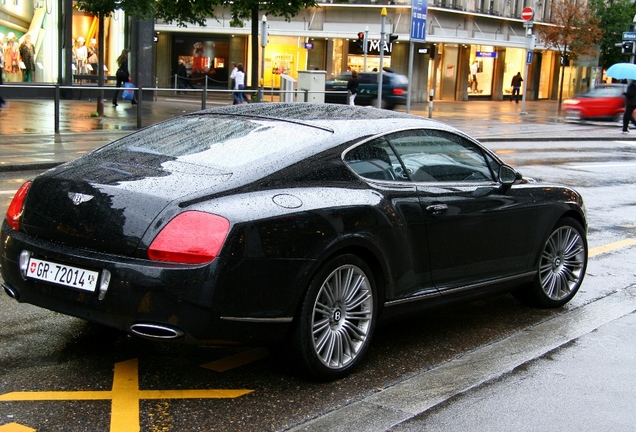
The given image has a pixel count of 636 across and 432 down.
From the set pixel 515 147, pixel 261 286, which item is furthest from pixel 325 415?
pixel 515 147

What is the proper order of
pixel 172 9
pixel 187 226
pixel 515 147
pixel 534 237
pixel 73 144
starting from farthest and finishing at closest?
pixel 172 9, pixel 515 147, pixel 73 144, pixel 534 237, pixel 187 226

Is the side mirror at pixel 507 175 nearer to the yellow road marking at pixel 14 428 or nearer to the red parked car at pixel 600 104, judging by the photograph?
the yellow road marking at pixel 14 428

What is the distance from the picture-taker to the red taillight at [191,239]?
13.5ft

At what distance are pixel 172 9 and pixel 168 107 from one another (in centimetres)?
339

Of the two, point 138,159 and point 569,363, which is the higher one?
point 138,159

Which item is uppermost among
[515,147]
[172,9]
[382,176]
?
[172,9]

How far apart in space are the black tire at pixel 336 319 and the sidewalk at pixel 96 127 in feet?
31.6

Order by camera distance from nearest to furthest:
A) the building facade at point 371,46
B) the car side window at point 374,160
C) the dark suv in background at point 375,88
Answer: the car side window at point 374,160 → the dark suv in background at point 375,88 → the building facade at point 371,46

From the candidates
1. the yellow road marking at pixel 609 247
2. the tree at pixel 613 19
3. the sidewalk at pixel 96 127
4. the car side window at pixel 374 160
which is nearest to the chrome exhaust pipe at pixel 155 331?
the car side window at pixel 374 160

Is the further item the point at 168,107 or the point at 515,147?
the point at 168,107

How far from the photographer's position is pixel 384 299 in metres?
4.98

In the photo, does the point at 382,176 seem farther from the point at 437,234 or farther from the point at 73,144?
the point at 73,144

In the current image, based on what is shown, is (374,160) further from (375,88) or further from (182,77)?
(182,77)

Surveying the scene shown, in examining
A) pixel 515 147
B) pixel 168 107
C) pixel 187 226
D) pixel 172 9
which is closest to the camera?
pixel 187 226
